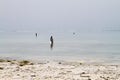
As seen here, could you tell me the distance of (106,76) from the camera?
738 inches

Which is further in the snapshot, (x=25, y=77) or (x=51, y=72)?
(x=51, y=72)

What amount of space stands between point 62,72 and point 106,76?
3053mm

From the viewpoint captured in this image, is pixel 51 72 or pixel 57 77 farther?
pixel 51 72

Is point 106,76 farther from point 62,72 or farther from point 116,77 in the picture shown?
point 62,72

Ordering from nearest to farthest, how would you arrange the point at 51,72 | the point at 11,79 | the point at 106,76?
the point at 11,79, the point at 106,76, the point at 51,72

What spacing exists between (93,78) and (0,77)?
17.4 feet

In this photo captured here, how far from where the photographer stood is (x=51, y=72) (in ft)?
66.3

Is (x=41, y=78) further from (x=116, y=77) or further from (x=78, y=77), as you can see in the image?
(x=116, y=77)

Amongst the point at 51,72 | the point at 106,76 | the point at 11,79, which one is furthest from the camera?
the point at 51,72

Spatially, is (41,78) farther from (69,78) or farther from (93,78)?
(93,78)

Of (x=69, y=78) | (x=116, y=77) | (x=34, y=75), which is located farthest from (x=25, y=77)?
(x=116, y=77)

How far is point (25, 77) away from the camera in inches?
709

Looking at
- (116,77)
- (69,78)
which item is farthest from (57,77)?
(116,77)

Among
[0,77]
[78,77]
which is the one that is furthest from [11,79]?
[78,77]
